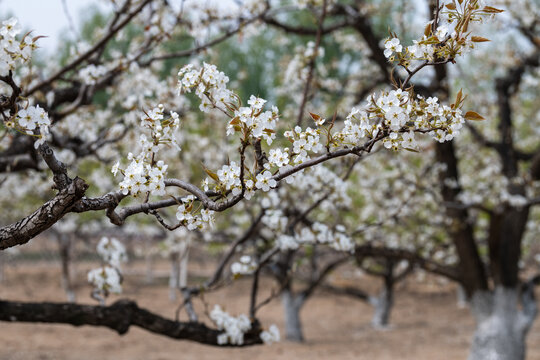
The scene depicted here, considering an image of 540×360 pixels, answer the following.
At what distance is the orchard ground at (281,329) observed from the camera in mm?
8609

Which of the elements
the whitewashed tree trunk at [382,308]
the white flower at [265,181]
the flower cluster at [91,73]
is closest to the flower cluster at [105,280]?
the flower cluster at [91,73]

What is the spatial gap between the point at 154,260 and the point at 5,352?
55.8 feet

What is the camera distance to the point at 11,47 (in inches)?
80.8

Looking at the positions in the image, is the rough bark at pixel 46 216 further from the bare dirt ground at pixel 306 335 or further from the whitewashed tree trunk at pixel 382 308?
the whitewashed tree trunk at pixel 382 308

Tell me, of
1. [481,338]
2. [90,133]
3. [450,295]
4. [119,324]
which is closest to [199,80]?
[119,324]

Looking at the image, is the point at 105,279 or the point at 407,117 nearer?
the point at 407,117

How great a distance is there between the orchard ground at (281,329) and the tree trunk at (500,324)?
1.93 metres

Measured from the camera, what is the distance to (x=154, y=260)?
82.3 ft

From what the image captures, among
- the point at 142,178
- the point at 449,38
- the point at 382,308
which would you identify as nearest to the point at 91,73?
the point at 142,178

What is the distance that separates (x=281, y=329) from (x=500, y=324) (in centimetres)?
564

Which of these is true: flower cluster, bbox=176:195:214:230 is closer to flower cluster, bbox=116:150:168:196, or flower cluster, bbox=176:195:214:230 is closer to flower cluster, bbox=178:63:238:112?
flower cluster, bbox=116:150:168:196

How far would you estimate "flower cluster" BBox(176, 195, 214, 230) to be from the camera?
1.90 m

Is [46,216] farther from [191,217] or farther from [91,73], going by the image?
[91,73]

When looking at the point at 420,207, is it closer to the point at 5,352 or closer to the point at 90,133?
the point at 90,133
